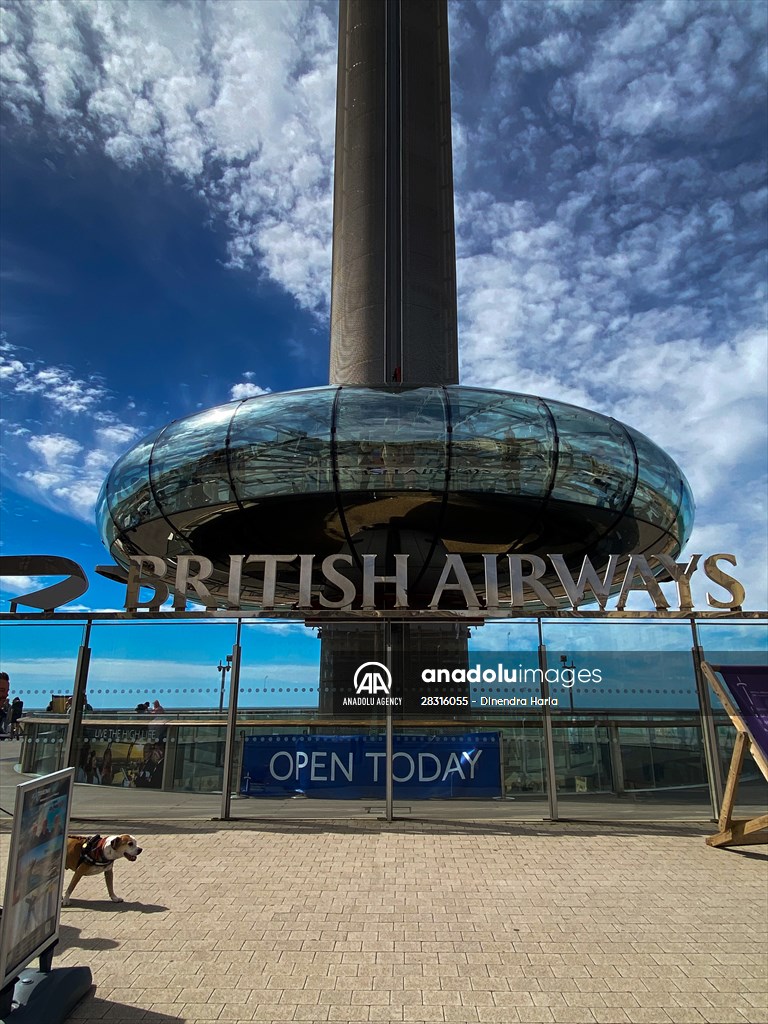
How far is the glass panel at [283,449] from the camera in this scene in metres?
12.3

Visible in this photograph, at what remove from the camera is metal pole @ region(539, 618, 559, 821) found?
9453mm

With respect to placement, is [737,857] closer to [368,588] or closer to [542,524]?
[368,588]

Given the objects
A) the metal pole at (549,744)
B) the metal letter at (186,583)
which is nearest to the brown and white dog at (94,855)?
the metal letter at (186,583)

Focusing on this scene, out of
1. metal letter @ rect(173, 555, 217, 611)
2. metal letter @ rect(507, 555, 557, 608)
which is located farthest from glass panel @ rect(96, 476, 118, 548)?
metal letter @ rect(507, 555, 557, 608)

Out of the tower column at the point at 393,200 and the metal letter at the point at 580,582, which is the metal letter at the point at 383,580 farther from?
the tower column at the point at 393,200

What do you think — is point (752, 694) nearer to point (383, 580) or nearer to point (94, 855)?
point (383, 580)

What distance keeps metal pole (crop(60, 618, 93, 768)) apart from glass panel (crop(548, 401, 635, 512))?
26.0ft

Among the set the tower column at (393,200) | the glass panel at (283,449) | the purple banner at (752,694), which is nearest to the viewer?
the purple banner at (752,694)

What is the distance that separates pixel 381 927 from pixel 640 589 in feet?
25.8

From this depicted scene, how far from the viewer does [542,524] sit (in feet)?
43.9

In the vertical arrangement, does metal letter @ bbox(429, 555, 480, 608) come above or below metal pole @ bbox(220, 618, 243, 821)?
above

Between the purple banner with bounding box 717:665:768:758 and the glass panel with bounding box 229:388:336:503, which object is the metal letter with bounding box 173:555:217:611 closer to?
the glass panel with bounding box 229:388:336:503

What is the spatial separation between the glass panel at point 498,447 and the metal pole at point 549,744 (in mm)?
3163

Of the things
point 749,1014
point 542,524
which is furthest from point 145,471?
point 749,1014
